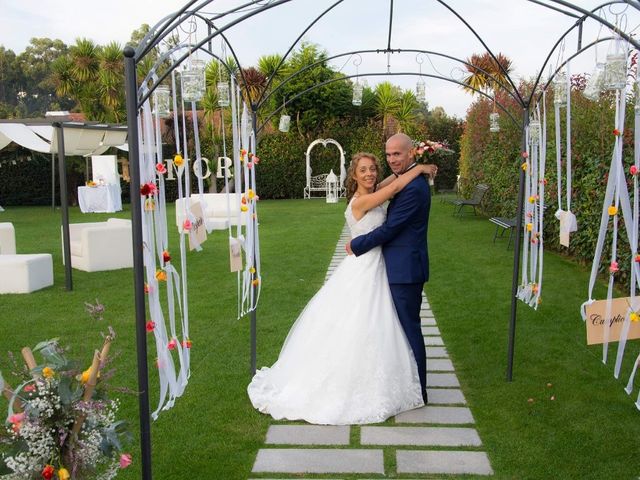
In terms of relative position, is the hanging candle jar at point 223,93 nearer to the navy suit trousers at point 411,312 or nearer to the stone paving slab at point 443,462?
the navy suit trousers at point 411,312

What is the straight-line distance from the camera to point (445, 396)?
3887 mm

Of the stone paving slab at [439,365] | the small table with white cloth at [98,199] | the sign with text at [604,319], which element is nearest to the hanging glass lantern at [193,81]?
the sign with text at [604,319]

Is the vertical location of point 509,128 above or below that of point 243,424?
above

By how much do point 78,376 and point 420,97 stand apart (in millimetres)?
4179

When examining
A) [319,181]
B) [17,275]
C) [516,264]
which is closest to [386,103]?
[319,181]

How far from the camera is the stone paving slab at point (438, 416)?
3494 mm

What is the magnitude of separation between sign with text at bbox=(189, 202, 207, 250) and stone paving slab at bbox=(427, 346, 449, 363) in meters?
2.37

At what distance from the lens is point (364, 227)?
12.1 ft

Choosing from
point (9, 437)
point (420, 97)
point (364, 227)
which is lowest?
point (9, 437)

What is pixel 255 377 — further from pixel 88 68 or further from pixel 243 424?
pixel 88 68

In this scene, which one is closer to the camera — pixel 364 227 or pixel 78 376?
pixel 78 376

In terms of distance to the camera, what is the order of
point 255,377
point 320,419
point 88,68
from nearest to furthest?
point 320,419 → point 255,377 → point 88,68

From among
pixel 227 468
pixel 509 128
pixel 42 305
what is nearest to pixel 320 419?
pixel 227 468

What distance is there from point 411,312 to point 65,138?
308 inches
